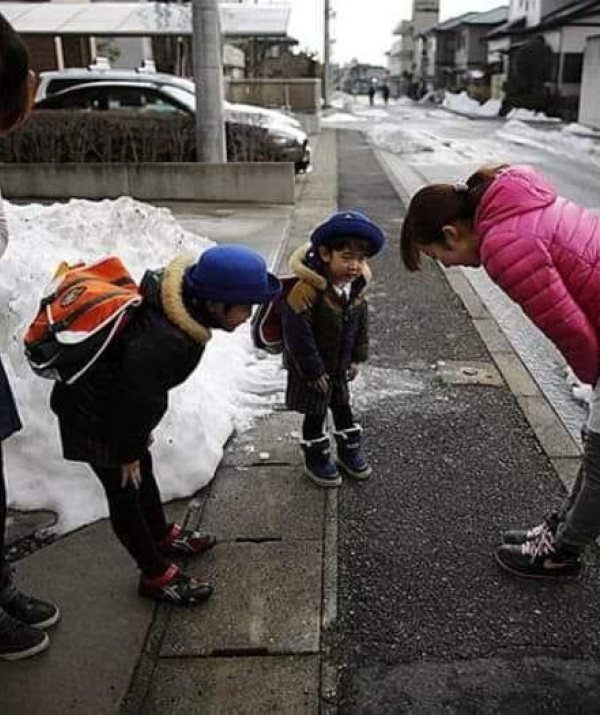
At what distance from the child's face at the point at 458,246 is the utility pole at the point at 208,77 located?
351 inches

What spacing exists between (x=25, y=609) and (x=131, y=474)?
1.96ft

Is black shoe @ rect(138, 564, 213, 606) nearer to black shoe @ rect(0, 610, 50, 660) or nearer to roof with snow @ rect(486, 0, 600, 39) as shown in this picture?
black shoe @ rect(0, 610, 50, 660)

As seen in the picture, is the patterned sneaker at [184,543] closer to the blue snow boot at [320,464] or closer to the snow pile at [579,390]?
the blue snow boot at [320,464]

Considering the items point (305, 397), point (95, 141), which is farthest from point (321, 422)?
point (95, 141)

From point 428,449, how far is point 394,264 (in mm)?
4216

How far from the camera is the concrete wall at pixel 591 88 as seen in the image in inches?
1142

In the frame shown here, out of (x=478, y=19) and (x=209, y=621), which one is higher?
(x=478, y=19)

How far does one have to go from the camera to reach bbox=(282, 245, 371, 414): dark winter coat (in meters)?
3.12

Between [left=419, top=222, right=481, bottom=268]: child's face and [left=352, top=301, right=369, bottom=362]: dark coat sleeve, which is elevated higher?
[left=419, top=222, right=481, bottom=268]: child's face

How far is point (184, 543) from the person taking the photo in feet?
9.41

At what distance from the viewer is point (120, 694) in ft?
7.35

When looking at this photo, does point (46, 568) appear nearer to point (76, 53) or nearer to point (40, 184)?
point (40, 184)

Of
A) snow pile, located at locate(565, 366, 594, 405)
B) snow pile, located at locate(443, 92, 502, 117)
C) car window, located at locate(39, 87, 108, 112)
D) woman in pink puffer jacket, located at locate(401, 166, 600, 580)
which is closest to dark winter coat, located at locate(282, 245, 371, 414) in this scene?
woman in pink puffer jacket, located at locate(401, 166, 600, 580)

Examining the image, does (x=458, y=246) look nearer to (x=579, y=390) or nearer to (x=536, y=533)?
(x=536, y=533)
